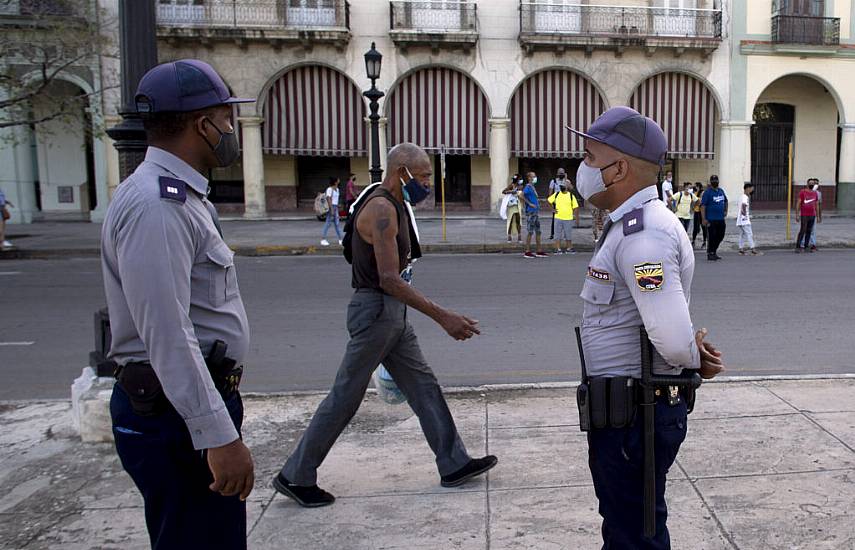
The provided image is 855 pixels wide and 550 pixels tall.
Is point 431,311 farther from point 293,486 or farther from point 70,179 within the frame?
point 70,179

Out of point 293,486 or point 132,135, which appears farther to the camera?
point 132,135

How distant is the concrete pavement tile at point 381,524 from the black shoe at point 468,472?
0.08 meters

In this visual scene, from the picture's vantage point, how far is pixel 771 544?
328 centimetres

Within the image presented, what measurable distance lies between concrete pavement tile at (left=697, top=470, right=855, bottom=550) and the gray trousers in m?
1.36

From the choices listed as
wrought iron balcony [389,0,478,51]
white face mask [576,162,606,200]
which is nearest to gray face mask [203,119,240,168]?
white face mask [576,162,606,200]

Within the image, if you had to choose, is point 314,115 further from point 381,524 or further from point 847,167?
point 381,524

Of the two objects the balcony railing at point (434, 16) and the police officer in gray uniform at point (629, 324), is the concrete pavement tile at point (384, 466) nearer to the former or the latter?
the police officer in gray uniform at point (629, 324)

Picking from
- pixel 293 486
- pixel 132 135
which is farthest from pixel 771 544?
pixel 132 135

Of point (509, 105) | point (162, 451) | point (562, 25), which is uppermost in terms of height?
point (562, 25)

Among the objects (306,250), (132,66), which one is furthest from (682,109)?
(132,66)

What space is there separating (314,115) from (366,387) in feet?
72.4

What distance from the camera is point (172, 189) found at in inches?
80.4

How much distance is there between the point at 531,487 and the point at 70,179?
25.0m

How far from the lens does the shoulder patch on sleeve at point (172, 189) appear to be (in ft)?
6.63
